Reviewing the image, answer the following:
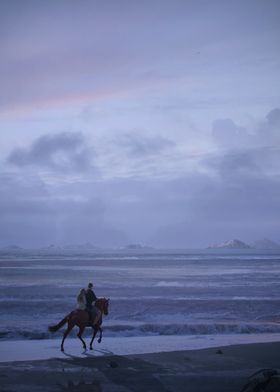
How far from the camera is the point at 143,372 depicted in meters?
10.3

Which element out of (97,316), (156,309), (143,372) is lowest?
(156,309)

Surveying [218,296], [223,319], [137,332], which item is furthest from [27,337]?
[218,296]

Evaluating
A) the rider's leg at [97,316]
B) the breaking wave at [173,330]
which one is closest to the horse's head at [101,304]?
the rider's leg at [97,316]

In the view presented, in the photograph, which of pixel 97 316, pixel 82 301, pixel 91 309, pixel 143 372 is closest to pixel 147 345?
pixel 97 316

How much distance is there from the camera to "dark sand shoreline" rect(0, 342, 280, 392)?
365 inches

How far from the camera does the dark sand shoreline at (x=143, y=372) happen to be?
9.27 meters

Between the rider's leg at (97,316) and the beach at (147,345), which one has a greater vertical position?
the rider's leg at (97,316)

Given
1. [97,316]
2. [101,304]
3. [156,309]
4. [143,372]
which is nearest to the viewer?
[143,372]

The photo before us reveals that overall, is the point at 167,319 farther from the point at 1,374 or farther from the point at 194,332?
the point at 1,374

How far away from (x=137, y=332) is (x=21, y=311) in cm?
758

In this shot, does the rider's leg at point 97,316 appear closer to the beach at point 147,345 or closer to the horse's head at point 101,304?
the horse's head at point 101,304

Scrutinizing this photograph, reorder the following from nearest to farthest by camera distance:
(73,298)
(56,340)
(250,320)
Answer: (56,340), (250,320), (73,298)

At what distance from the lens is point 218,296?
1056 inches

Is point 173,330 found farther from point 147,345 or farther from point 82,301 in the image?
point 82,301
